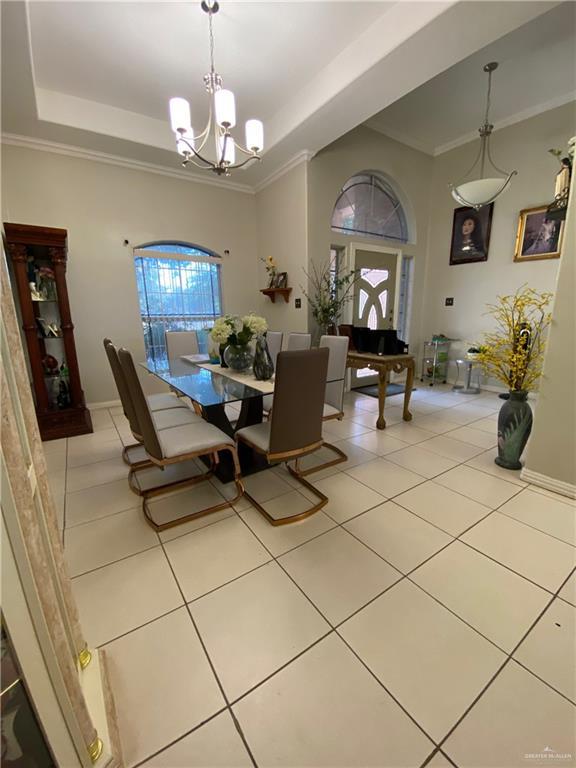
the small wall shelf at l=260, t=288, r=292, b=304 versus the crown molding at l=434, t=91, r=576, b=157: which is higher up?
the crown molding at l=434, t=91, r=576, b=157

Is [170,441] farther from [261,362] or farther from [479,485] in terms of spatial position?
[479,485]

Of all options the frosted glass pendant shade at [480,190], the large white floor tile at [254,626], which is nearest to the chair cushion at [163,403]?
the large white floor tile at [254,626]

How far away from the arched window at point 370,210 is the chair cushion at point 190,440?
3.53 meters

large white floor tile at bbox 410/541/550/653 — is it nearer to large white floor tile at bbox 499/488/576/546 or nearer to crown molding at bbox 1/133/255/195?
large white floor tile at bbox 499/488/576/546

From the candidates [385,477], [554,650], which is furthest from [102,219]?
[554,650]

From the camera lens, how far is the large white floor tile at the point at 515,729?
2.89ft

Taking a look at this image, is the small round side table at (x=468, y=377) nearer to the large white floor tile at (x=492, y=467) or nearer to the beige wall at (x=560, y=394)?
the large white floor tile at (x=492, y=467)

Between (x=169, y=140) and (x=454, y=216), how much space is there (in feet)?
13.6

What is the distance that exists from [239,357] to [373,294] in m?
3.08

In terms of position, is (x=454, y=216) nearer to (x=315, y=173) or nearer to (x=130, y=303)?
(x=315, y=173)

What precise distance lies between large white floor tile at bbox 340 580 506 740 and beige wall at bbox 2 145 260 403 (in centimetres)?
388

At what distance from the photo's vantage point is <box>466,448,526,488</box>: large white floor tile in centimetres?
227

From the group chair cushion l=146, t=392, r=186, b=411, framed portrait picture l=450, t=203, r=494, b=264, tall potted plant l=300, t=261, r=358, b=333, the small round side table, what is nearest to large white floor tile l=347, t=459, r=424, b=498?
chair cushion l=146, t=392, r=186, b=411

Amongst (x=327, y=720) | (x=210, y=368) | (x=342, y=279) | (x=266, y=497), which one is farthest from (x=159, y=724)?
(x=342, y=279)
